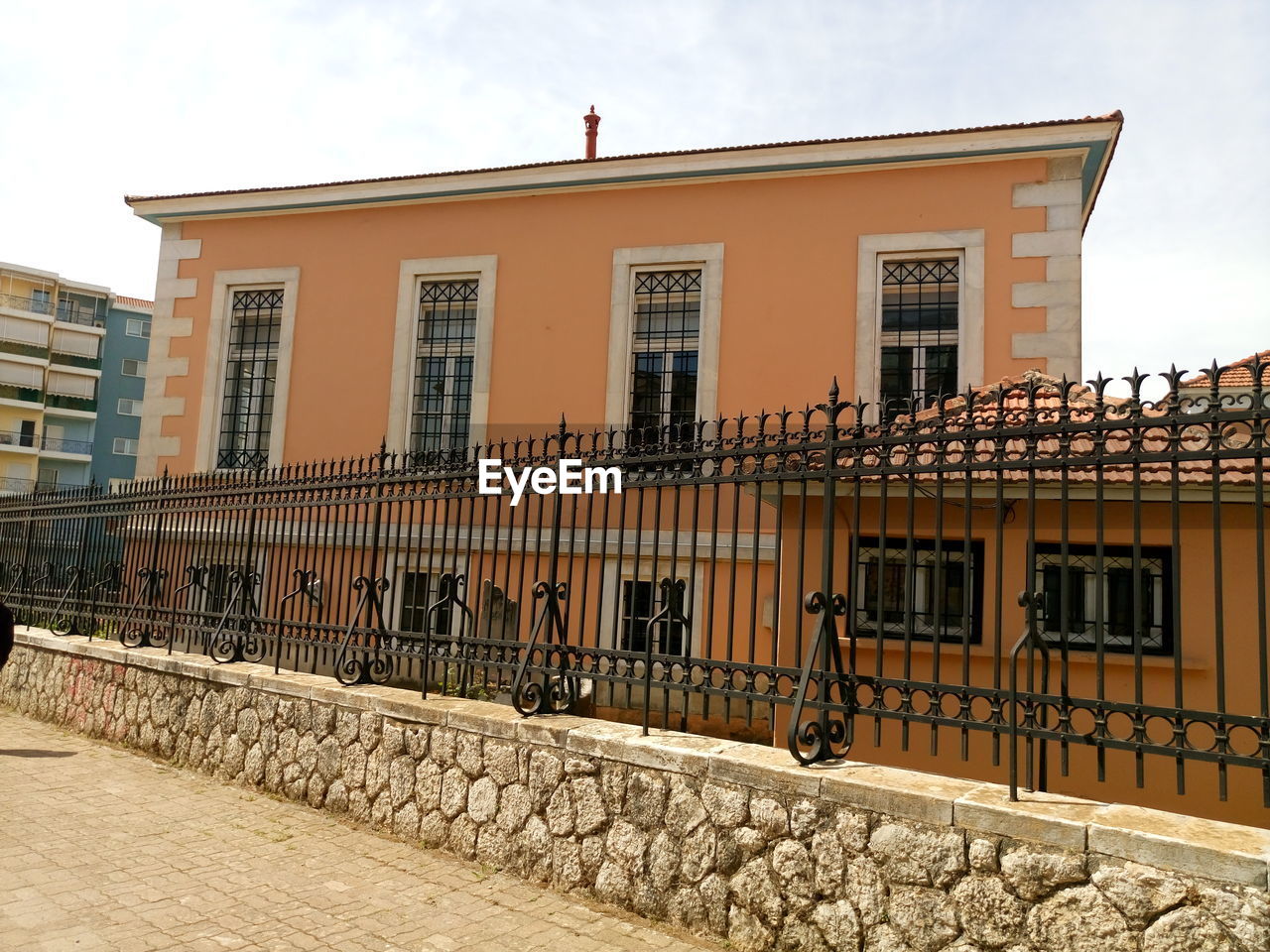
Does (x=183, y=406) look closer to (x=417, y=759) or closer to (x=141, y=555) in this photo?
(x=141, y=555)

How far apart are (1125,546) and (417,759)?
491 centimetres

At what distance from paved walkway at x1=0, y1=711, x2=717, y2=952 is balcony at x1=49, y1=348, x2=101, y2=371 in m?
59.1

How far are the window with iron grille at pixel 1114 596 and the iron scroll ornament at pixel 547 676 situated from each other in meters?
3.15

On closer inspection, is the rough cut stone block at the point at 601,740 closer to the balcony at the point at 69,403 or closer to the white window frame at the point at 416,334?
the white window frame at the point at 416,334

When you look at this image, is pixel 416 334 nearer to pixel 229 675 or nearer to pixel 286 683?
pixel 229 675

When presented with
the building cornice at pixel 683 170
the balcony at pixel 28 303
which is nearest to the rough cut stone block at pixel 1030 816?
the building cornice at pixel 683 170

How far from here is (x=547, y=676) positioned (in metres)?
5.07

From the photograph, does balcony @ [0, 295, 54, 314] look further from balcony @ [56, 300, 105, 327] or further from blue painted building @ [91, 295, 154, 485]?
blue painted building @ [91, 295, 154, 485]

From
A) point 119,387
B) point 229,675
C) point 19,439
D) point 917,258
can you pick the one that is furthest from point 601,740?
point 119,387

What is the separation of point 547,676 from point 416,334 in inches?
321

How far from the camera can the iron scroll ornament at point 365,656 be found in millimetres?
6105

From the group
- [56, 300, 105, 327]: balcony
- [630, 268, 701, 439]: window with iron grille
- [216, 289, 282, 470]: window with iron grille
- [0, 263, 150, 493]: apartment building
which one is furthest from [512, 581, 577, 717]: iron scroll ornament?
[56, 300, 105, 327]: balcony

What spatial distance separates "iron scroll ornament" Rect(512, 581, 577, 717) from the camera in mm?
5031

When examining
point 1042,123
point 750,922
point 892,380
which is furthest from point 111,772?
point 1042,123
